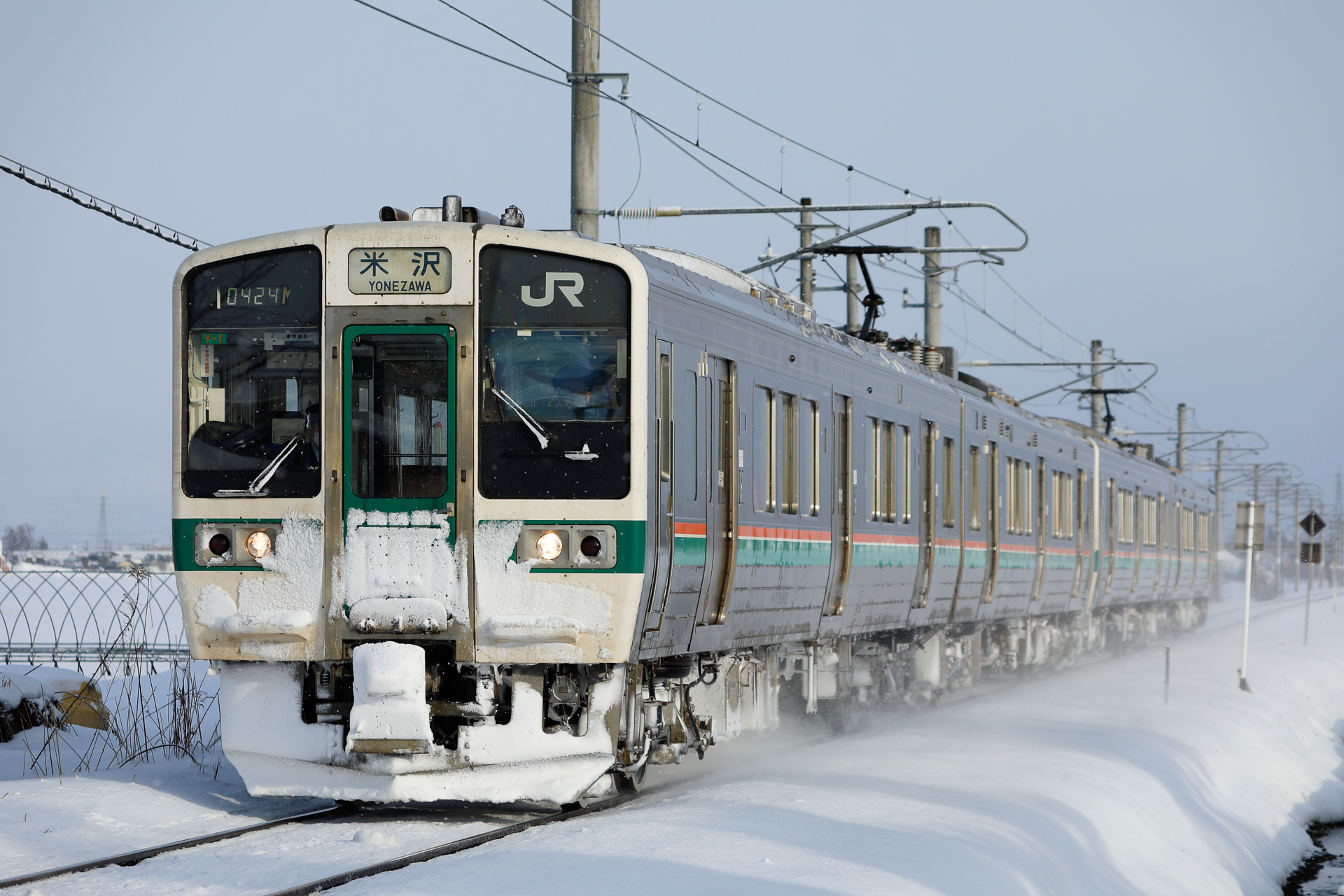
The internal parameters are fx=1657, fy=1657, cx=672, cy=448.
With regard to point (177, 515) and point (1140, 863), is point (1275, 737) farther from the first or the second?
point (177, 515)

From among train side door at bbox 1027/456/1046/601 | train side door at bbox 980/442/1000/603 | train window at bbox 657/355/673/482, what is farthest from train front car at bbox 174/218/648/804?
train side door at bbox 1027/456/1046/601

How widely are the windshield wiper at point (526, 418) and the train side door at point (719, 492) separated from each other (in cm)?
149

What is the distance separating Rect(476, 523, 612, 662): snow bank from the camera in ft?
28.0

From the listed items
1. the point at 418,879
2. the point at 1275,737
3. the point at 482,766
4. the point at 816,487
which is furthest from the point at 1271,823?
the point at 418,879

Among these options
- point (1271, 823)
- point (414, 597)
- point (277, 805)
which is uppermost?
point (414, 597)

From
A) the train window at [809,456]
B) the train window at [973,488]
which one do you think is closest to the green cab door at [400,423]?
the train window at [809,456]

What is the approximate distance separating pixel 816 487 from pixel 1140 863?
11.7 ft

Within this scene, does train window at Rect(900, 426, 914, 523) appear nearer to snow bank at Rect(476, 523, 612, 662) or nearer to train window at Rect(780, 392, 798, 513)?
train window at Rect(780, 392, 798, 513)

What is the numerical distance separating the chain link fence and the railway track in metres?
2.33

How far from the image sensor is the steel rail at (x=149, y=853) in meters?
6.91

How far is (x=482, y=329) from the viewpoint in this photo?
874 cm

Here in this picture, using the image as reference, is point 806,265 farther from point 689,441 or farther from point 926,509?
point 689,441

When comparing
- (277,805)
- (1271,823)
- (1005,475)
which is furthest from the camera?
(1005,475)

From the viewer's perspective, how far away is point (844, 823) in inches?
341
